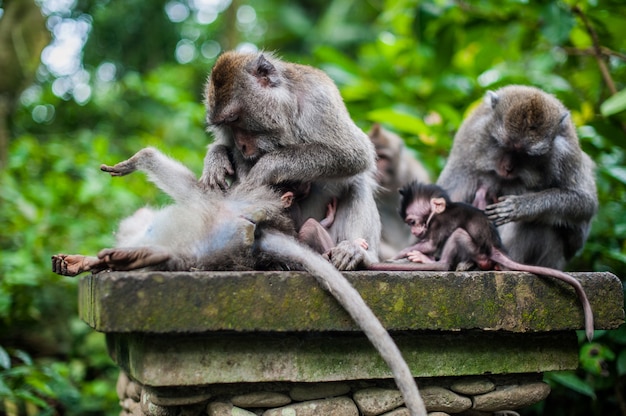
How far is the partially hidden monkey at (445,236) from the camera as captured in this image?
3.33 m

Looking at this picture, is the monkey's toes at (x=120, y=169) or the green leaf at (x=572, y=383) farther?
the green leaf at (x=572, y=383)

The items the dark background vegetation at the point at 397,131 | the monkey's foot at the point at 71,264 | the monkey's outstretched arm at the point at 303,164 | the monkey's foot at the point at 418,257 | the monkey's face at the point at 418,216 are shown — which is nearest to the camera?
the monkey's foot at the point at 71,264

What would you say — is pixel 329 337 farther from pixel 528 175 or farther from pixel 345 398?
pixel 528 175

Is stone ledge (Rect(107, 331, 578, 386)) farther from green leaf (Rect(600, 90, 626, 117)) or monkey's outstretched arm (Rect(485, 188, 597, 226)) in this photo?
green leaf (Rect(600, 90, 626, 117))

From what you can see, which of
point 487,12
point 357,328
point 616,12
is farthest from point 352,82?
point 357,328

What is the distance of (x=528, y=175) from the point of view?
13.1ft

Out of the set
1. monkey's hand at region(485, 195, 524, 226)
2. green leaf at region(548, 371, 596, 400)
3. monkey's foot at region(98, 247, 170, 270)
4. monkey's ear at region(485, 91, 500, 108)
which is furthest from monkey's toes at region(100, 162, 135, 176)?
green leaf at region(548, 371, 596, 400)

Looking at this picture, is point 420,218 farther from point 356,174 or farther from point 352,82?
point 352,82

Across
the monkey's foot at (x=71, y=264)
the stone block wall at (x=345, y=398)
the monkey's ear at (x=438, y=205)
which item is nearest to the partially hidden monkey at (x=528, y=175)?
the monkey's ear at (x=438, y=205)

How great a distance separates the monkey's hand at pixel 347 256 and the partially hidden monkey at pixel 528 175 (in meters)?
1.12

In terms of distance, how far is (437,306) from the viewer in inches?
113

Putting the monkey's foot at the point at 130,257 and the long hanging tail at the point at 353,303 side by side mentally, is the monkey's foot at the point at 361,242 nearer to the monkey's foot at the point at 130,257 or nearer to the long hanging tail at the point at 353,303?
the long hanging tail at the point at 353,303

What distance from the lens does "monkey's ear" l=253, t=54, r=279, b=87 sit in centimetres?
329

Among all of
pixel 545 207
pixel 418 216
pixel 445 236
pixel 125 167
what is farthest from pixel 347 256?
pixel 545 207
